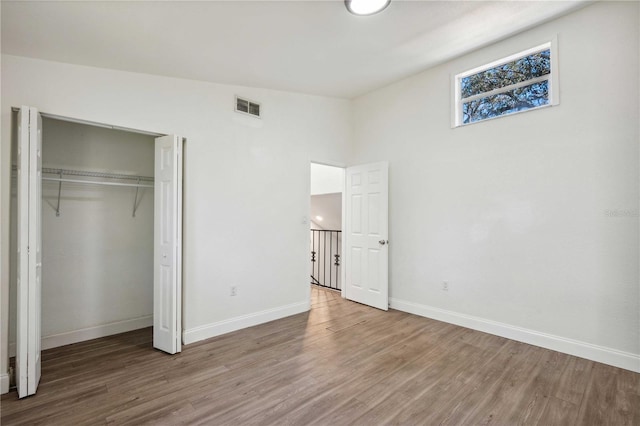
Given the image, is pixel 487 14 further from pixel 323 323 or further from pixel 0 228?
pixel 0 228

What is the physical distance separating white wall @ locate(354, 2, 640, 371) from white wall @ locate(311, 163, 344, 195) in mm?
1699

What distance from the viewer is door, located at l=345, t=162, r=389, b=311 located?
429cm

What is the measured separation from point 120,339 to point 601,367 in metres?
4.63

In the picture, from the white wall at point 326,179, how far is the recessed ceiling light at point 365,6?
335 cm

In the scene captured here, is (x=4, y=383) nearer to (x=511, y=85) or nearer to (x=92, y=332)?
(x=92, y=332)

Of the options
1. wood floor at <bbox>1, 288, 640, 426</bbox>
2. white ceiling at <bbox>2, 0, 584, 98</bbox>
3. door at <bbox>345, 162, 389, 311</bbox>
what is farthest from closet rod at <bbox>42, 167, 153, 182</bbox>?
door at <bbox>345, 162, 389, 311</bbox>

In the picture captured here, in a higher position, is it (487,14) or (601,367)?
(487,14)

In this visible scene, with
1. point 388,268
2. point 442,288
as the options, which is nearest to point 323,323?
point 388,268

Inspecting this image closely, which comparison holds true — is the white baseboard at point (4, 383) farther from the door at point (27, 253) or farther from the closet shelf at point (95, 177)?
the closet shelf at point (95, 177)

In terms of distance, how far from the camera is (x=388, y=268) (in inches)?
171

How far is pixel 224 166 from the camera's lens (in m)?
3.46

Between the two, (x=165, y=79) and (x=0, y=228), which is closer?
(x=0, y=228)

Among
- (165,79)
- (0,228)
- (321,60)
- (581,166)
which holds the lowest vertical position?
(0,228)

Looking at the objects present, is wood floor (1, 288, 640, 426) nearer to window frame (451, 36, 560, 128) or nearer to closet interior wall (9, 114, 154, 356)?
closet interior wall (9, 114, 154, 356)
